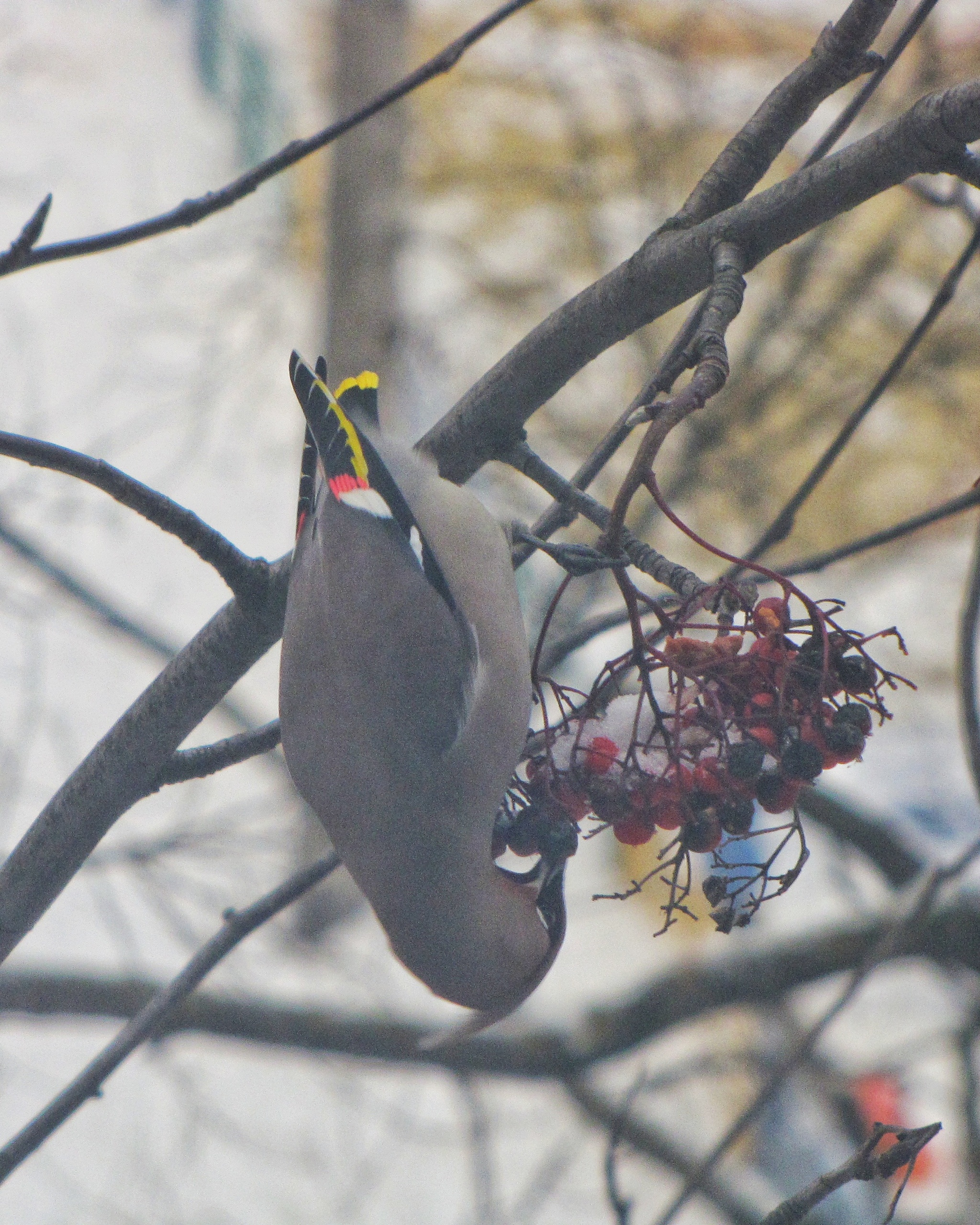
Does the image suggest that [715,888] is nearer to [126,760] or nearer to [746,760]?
[746,760]

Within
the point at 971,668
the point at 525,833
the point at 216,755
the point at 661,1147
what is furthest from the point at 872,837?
the point at 216,755

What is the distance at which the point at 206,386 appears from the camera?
6.55 m

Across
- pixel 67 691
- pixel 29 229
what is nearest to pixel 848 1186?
pixel 67 691

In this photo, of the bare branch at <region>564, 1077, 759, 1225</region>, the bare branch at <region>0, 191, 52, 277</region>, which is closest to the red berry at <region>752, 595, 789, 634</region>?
the bare branch at <region>0, 191, 52, 277</region>

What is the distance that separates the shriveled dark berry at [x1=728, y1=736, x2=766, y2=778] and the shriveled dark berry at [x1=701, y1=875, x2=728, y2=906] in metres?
0.12

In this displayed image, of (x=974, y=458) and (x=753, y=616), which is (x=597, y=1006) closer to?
(x=753, y=616)

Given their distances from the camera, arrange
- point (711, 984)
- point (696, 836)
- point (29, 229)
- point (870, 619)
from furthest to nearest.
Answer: point (870, 619), point (711, 984), point (696, 836), point (29, 229)

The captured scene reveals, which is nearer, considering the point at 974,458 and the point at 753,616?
the point at 753,616

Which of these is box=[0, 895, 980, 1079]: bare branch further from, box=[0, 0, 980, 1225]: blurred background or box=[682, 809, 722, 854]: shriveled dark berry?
box=[682, 809, 722, 854]: shriveled dark berry

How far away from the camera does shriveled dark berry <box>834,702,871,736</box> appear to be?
4.49 ft

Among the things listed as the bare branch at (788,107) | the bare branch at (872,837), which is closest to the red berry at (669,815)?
the bare branch at (788,107)

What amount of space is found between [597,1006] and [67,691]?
4.77 meters

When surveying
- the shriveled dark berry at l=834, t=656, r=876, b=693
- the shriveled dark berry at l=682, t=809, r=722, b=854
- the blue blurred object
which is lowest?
the shriveled dark berry at l=682, t=809, r=722, b=854

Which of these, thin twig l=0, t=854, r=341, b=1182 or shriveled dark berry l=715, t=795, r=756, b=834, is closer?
shriveled dark berry l=715, t=795, r=756, b=834
